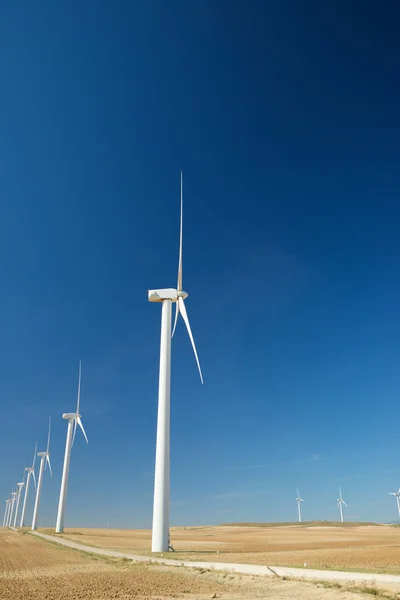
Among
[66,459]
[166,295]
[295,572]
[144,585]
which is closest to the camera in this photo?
[144,585]

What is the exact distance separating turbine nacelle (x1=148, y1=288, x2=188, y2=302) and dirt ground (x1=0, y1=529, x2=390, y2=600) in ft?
92.5

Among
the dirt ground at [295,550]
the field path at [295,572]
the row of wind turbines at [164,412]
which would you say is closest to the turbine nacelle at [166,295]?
the row of wind turbines at [164,412]

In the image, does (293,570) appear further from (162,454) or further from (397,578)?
(162,454)

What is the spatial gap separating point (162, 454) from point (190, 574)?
16661 mm

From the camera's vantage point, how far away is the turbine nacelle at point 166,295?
51969 mm

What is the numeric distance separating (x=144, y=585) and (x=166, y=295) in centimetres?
3343

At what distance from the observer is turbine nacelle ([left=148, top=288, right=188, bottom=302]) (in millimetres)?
51969

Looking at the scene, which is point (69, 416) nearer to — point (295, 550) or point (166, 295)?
point (166, 295)

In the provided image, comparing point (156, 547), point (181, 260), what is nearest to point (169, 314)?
point (181, 260)

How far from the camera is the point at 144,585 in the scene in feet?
71.1

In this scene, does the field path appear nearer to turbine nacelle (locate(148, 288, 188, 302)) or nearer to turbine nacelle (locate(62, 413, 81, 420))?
turbine nacelle (locate(148, 288, 188, 302))

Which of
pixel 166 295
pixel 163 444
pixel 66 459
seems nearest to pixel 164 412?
pixel 163 444

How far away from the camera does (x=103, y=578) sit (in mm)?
24141

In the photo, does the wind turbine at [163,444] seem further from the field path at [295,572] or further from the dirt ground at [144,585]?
the dirt ground at [144,585]
